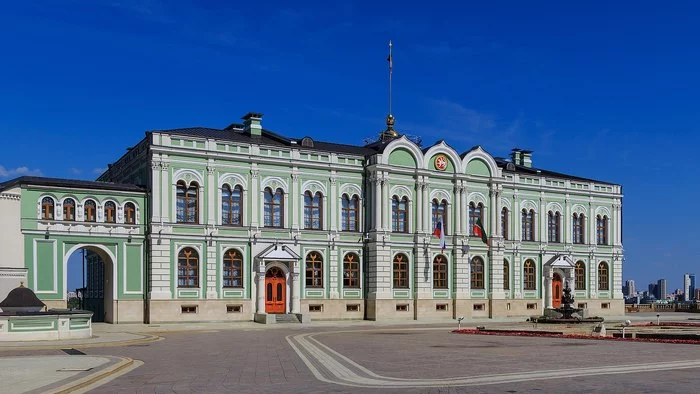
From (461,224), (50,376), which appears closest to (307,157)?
(461,224)

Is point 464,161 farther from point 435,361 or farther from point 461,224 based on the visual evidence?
point 435,361

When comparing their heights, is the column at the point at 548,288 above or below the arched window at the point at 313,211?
below

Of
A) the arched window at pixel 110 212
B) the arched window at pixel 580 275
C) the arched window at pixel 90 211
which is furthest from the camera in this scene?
the arched window at pixel 580 275

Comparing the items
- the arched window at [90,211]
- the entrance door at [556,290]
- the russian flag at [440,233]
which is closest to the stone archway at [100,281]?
the arched window at [90,211]

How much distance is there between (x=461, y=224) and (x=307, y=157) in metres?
13.8

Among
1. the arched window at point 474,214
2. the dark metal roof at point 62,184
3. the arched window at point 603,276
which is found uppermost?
the dark metal roof at point 62,184

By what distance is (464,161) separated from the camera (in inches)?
2608

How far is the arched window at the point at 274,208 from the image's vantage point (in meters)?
58.5

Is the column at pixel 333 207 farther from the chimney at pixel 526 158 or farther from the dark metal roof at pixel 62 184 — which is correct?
the chimney at pixel 526 158

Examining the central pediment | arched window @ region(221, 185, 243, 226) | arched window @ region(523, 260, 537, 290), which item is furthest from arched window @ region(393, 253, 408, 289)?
arched window @ region(221, 185, 243, 226)

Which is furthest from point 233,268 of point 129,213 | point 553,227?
point 553,227

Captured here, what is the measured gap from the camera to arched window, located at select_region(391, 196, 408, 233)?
62.9m

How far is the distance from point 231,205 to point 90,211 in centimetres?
938

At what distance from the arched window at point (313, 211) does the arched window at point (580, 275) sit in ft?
84.3
